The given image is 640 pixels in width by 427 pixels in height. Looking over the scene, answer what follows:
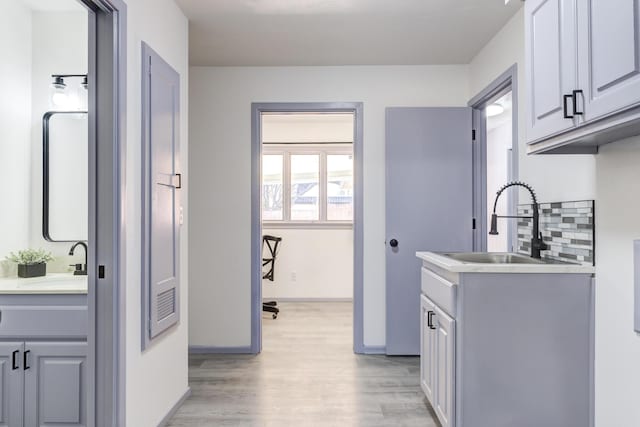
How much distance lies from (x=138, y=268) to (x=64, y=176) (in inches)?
36.6

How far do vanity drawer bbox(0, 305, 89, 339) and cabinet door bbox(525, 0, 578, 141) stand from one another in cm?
220

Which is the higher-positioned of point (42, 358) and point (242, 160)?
point (242, 160)

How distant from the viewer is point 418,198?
3.55 metres

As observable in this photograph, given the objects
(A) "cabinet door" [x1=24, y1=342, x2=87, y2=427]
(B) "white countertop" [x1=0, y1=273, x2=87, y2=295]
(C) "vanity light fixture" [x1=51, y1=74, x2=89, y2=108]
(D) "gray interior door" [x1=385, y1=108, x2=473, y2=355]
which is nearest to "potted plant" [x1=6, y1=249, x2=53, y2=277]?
(B) "white countertop" [x1=0, y1=273, x2=87, y2=295]

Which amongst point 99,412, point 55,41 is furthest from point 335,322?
point 55,41

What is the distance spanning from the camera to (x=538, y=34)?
1.78 metres

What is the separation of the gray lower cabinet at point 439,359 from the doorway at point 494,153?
838mm

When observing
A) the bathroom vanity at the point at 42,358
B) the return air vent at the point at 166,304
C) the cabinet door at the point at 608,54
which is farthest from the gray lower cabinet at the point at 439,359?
the bathroom vanity at the point at 42,358

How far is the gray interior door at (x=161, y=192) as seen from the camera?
6.97 feet

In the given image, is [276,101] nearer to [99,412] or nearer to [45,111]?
[45,111]

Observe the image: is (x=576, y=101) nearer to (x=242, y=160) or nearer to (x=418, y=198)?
(x=418, y=198)

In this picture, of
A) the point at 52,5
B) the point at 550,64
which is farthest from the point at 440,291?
the point at 52,5

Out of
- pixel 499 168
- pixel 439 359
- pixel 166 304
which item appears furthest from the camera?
pixel 499 168

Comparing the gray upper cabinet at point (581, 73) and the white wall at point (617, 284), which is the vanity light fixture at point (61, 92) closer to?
the gray upper cabinet at point (581, 73)
